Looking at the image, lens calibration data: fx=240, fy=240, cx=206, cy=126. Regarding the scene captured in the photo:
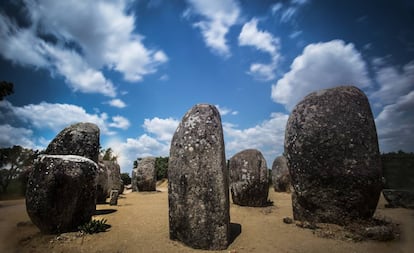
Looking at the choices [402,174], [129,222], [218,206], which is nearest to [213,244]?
[218,206]

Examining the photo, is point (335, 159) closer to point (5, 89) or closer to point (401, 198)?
point (401, 198)

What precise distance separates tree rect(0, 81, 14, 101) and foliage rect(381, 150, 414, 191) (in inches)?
646

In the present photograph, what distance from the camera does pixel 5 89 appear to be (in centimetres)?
766

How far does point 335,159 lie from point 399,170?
864 centimetres

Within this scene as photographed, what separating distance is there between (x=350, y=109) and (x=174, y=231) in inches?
210

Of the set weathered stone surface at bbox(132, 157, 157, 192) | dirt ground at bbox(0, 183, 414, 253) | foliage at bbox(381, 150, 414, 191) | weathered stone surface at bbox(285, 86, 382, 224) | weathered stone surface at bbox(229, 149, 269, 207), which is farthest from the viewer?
weathered stone surface at bbox(132, 157, 157, 192)

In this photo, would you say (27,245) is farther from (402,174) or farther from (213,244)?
(402,174)

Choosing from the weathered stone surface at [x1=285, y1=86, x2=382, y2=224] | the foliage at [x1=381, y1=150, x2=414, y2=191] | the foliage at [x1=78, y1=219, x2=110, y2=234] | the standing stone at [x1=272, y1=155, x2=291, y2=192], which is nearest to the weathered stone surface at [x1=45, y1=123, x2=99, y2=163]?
the foliage at [x1=78, y1=219, x2=110, y2=234]

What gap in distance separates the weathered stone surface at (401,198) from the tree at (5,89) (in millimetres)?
14088

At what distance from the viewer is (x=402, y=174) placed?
11.6m

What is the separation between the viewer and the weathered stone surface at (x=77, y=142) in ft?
28.9

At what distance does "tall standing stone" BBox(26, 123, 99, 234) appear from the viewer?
215 inches

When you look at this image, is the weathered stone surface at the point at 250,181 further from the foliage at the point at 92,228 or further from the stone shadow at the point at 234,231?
the foliage at the point at 92,228

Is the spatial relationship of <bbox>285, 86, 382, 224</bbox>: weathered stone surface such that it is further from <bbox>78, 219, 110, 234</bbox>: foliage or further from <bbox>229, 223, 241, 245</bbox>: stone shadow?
<bbox>78, 219, 110, 234</bbox>: foliage
